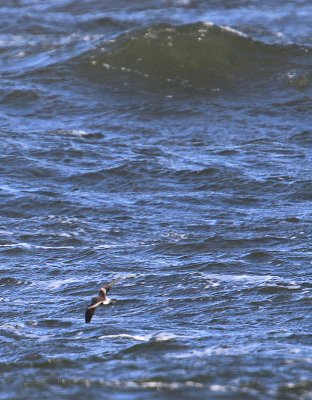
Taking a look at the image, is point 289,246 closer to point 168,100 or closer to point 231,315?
point 231,315

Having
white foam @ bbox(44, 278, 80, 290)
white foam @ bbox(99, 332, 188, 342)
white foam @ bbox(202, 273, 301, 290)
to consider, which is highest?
white foam @ bbox(44, 278, 80, 290)

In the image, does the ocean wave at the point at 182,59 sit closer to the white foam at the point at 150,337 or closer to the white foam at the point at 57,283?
the white foam at the point at 57,283

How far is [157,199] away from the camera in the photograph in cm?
1031

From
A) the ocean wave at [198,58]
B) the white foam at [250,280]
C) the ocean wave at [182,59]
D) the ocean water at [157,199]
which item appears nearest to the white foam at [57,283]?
the ocean water at [157,199]

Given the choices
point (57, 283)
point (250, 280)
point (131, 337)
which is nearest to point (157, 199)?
point (57, 283)

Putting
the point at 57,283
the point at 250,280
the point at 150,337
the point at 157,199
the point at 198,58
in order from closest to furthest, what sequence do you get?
the point at 150,337 → the point at 250,280 → the point at 57,283 → the point at 157,199 → the point at 198,58

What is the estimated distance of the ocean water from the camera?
22.7ft

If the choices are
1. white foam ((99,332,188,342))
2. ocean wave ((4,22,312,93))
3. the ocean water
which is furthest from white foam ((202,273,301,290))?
ocean wave ((4,22,312,93))

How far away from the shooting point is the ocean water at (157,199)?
691 cm

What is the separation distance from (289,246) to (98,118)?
438 centimetres

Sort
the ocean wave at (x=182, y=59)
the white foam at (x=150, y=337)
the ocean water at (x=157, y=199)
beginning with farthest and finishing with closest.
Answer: the ocean wave at (x=182, y=59) → the white foam at (x=150, y=337) → the ocean water at (x=157, y=199)

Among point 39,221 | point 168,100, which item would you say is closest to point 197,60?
point 168,100

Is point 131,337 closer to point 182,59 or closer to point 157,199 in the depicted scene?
point 157,199

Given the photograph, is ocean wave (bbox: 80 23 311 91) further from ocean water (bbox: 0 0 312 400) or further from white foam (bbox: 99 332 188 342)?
white foam (bbox: 99 332 188 342)
